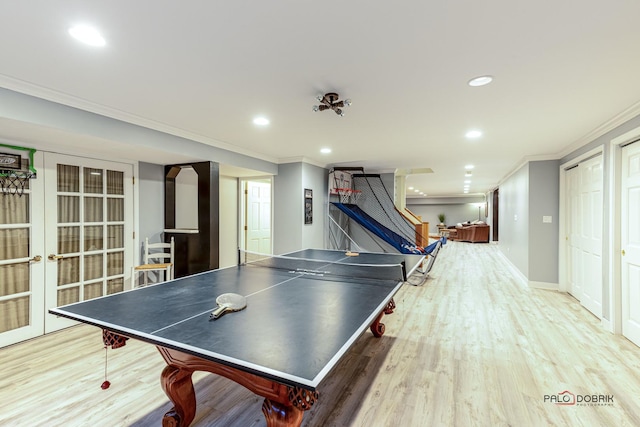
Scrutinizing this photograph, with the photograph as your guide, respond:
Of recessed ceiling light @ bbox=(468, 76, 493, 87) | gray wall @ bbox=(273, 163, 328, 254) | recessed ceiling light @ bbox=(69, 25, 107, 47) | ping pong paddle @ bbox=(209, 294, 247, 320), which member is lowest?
ping pong paddle @ bbox=(209, 294, 247, 320)

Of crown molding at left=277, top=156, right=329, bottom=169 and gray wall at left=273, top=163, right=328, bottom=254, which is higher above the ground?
crown molding at left=277, top=156, right=329, bottom=169

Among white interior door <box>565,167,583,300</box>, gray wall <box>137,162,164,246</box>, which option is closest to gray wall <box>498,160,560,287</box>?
white interior door <box>565,167,583,300</box>

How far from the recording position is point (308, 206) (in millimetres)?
5582

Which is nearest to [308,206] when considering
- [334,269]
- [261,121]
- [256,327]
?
[261,121]

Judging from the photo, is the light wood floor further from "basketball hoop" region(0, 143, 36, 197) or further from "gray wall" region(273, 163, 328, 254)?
"gray wall" region(273, 163, 328, 254)

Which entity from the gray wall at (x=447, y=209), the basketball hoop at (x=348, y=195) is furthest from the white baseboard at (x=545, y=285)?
the gray wall at (x=447, y=209)

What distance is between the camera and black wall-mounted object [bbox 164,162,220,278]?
164 inches

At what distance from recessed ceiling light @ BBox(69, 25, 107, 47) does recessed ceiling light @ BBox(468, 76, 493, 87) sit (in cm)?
244

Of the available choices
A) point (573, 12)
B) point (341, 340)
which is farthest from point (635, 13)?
point (341, 340)

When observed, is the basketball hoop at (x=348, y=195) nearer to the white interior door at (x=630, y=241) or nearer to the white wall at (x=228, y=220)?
the white wall at (x=228, y=220)

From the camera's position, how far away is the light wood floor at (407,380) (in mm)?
1892

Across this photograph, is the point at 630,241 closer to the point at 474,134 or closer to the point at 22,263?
the point at 474,134

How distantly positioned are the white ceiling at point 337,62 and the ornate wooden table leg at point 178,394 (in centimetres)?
192

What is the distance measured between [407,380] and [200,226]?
3.28 meters
